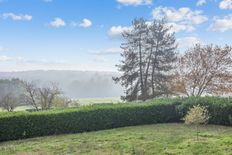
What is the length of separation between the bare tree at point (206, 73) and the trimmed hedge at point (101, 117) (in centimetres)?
1507

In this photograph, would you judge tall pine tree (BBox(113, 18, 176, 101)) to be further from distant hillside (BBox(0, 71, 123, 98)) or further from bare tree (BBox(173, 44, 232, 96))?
distant hillside (BBox(0, 71, 123, 98))

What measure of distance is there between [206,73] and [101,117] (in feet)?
64.0

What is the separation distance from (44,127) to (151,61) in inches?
881

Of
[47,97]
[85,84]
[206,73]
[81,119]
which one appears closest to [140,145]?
[81,119]

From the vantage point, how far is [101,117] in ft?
59.1

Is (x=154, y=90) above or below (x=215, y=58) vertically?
below

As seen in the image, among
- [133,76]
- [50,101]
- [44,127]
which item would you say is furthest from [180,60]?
[44,127]

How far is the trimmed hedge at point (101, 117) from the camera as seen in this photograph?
1648 centimetres

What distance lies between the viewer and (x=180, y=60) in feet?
122

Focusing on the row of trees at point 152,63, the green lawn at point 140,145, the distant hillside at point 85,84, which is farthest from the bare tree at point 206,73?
the distant hillside at point 85,84

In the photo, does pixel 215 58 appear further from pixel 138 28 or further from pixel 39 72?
pixel 39 72

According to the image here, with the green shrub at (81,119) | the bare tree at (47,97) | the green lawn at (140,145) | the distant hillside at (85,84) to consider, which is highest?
the distant hillside at (85,84)

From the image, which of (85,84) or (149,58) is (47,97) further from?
(85,84)

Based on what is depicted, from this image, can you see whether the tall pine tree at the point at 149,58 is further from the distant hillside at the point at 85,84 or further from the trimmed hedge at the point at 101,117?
the distant hillside at the point at 85,84
